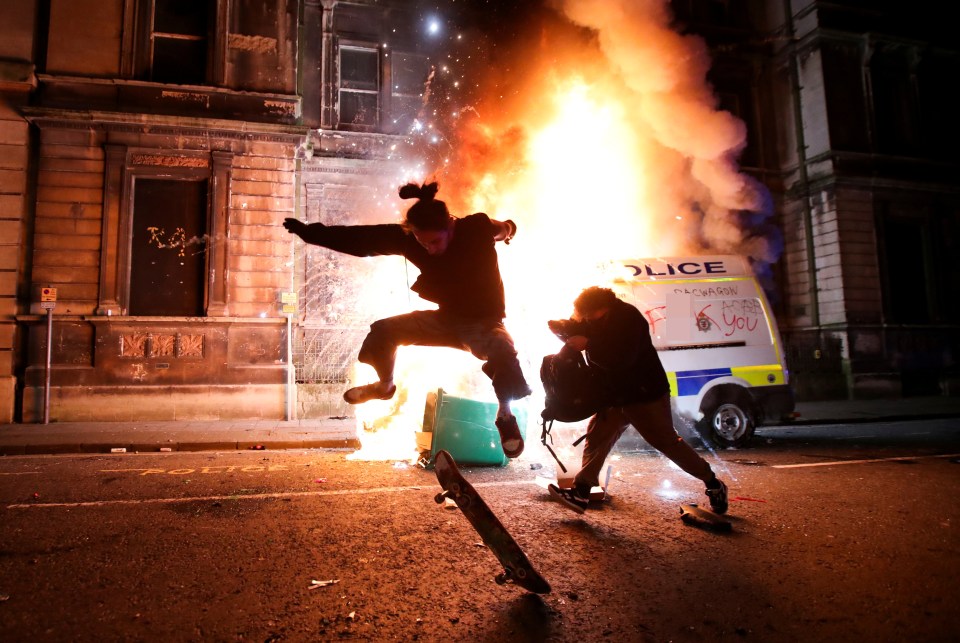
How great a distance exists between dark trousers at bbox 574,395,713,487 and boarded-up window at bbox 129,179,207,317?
1017 cm

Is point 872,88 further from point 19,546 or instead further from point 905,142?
point 19,546

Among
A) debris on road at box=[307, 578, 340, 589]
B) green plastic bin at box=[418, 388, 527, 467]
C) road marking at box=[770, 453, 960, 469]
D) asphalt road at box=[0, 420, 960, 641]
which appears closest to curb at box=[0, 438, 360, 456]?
asphalt road at box=[0, 420, 960, 641]

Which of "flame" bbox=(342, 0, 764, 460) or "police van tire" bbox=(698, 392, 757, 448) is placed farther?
"flame" bbox=(342, 0, 764, 460)

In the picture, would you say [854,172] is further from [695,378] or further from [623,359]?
[623,359]

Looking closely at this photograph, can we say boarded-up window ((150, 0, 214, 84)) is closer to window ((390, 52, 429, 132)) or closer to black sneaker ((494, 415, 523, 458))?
window ((390, 52, 429, 132))

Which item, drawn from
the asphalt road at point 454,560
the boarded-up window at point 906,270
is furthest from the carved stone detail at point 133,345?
the boarded-up window at point 906,270

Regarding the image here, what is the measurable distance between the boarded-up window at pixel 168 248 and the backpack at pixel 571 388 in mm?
10016

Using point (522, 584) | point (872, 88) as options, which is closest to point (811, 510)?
point (522, 584)

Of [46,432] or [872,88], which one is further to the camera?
[872,88]

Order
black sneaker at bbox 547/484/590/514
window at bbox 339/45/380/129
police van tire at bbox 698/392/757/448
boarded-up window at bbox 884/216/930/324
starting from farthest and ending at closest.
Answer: boarded-up window at bbox 884/216/930/324 < window at bbox 339/45/380/129 < police van tire at bbox 698/392/757/448 < black sneaker at bbox 547/484/590/514

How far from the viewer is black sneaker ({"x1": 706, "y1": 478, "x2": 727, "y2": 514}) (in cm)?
428

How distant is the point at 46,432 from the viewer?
30.1 feet

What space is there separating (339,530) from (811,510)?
3.99m

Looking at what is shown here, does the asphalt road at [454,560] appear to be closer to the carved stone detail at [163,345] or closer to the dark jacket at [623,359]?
the dark jacket at [623,359]
